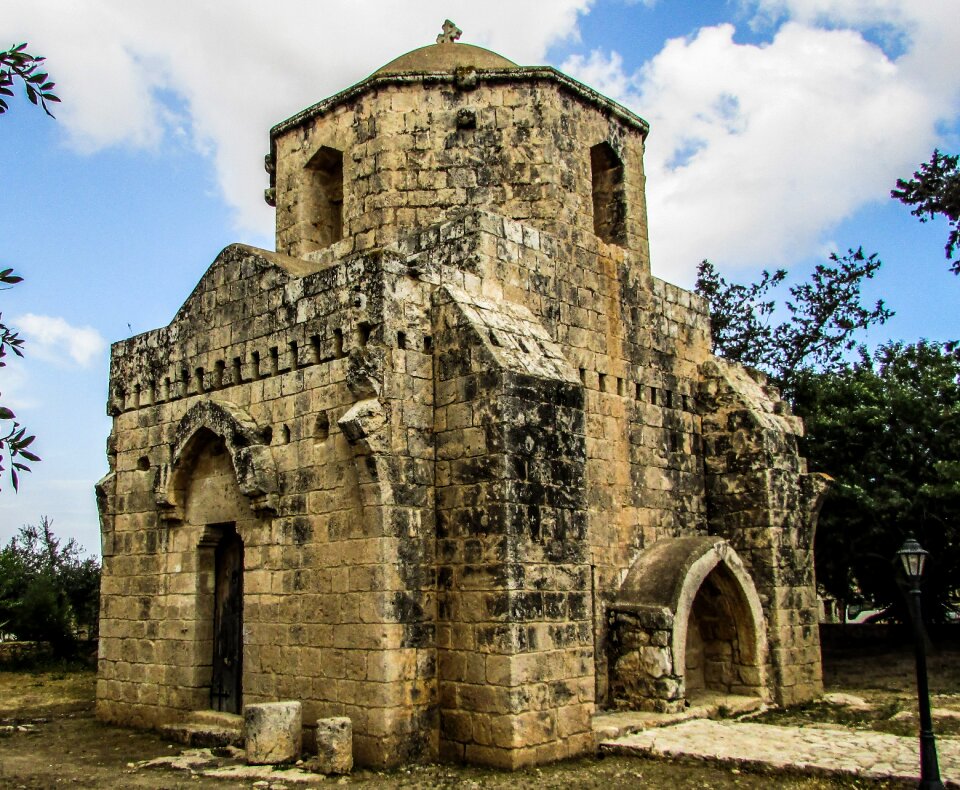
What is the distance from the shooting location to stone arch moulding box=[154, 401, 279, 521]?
8844 mm

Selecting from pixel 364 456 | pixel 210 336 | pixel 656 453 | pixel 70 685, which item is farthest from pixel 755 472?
pixel 70 685

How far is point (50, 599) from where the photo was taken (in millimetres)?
17734

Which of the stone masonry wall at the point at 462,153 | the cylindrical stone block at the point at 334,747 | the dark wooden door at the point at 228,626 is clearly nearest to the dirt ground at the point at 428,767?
the cylindrical stone block at the point at 334,747

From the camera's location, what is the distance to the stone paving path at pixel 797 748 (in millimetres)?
7105

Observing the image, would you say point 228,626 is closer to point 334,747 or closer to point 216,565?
point 216,565

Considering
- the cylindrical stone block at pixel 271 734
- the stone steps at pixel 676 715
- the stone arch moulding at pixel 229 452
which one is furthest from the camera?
the stone arch moulding at pixel 229 452

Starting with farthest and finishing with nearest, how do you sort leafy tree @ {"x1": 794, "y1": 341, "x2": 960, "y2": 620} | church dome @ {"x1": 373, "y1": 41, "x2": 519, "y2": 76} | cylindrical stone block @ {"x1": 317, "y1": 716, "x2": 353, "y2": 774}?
leafy tree @ {"x1": 794, "y1": 341, "x2": 960, "y2": 620} → church dome @ {"x1": 373, "y1": 41, "x2": 519, "y2": 76} → cylindrical stone block @ {"x1": 317, "y1": 716, "x2": 353, "y2": 774}

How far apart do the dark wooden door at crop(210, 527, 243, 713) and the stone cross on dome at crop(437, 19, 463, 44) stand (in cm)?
691

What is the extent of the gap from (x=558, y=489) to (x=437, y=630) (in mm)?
1647

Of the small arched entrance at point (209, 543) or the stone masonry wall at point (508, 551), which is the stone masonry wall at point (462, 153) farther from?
the small arched entrance at point (209, 543)

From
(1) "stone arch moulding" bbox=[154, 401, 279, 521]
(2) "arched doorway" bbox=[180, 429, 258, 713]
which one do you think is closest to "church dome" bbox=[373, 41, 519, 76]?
(1) "stone arch moulding" bbox=[154, 401, 279, 521]

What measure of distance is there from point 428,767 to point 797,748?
3.20m

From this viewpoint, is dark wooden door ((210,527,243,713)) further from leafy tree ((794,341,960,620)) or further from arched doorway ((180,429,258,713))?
leafy tree ((794,341,960,620))

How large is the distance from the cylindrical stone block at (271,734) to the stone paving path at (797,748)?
2.73 meters
